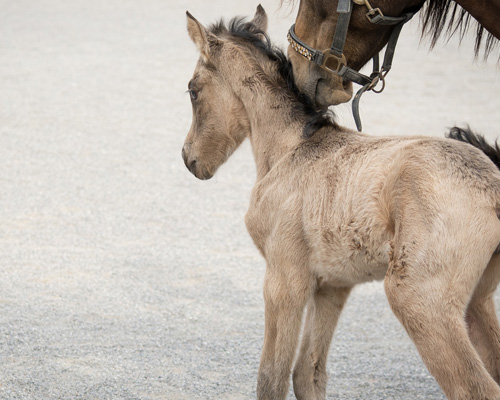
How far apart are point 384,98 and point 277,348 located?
9.75 m

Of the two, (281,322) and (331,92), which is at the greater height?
(331,92)

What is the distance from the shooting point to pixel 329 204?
3479mm

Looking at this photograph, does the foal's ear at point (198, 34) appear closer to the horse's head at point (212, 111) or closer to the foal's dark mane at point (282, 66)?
the horse's head at point (212, 111)

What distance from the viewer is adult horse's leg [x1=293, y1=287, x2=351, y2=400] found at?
395cm

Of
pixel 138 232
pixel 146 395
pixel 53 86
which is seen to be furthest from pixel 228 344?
pixel 53 86

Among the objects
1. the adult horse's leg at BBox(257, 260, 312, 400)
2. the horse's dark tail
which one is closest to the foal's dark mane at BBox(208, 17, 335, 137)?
the horse's dark tail

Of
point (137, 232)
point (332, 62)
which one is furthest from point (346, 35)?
point (137, 232)

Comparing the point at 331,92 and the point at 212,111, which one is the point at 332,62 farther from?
the point at 212,111

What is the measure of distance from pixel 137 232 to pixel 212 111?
3.33 meters

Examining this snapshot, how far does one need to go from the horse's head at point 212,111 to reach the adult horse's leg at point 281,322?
0.91 metres

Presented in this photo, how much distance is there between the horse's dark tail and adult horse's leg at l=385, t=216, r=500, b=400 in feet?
2.64

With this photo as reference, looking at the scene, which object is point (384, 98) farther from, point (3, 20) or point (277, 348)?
point (277, 348)

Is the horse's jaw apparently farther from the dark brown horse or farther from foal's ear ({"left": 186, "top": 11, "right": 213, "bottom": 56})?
foal's ear ({"left": 186, "top": 11, "right": 213, "bottom": 56})

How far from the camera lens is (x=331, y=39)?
402 cm
